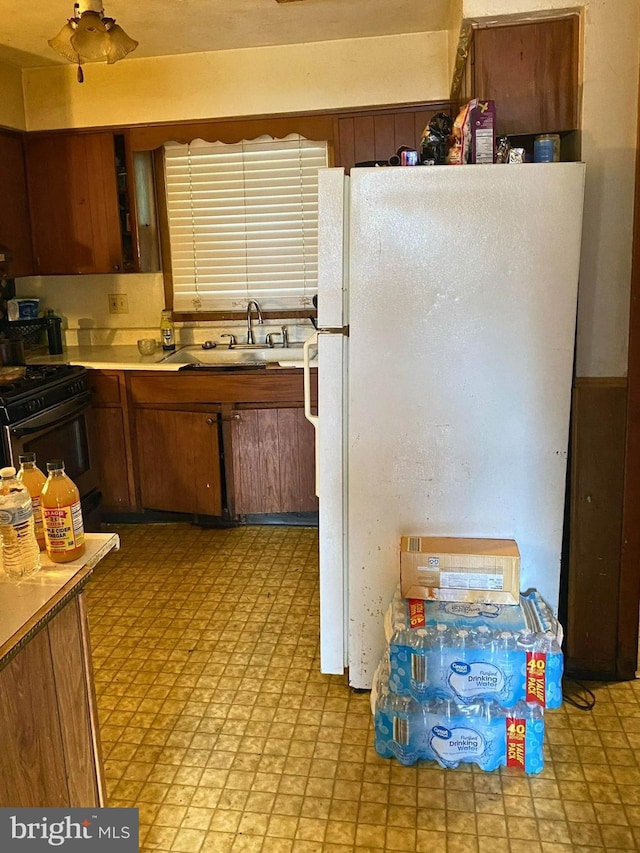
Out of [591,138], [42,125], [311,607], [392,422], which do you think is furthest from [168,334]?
[591,138]

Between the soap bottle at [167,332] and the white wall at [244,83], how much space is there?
39.6 inches

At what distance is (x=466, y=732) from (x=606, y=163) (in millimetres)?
1694

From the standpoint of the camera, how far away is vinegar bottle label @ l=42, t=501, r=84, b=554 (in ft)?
4.44

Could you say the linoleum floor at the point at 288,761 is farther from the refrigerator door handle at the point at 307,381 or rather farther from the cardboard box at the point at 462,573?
the refrigerator door handle at the point at 307,381

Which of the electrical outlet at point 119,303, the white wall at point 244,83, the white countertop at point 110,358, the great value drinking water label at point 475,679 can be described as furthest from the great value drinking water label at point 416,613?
the electrical outlet at point 119,303

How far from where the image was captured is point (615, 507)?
7.52ft

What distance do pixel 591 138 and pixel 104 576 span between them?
2598 mm

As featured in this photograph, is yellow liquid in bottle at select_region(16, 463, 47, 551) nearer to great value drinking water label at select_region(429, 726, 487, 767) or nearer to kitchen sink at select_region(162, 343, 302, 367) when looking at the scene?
great value drinking water label at select_region(429, 726, 487, 767)

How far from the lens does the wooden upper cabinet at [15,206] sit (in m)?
3.66

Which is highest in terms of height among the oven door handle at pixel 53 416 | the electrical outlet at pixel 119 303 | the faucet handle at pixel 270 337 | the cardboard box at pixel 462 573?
the electrical outlet at pixel 119 303

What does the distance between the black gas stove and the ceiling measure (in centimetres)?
151

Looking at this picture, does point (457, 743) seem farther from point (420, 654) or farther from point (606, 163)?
point (606, 163)

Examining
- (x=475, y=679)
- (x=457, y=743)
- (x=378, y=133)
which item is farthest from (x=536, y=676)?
(x=378, y=133)

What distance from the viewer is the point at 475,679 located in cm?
194
